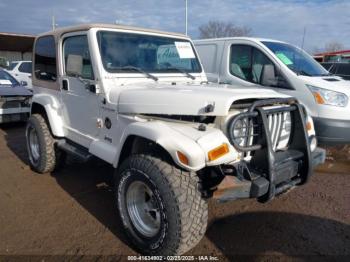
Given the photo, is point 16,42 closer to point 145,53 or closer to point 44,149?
point 44,149

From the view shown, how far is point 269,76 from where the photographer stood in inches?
218

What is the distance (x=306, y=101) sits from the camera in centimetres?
518

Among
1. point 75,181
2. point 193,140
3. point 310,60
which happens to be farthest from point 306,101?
point 75,181

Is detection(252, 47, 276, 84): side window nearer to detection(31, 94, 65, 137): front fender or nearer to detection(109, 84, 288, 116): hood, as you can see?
detection(109, 84, 288, 116): hood

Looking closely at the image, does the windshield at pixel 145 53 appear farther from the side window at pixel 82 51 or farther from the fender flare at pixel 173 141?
the fender flare at pixel 173 141

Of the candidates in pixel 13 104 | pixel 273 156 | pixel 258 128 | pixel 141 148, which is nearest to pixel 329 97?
pixel 258 128

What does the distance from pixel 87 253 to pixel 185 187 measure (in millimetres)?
1129

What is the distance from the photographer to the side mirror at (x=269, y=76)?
5478 mm

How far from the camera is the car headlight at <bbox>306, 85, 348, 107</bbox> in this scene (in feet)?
16.4

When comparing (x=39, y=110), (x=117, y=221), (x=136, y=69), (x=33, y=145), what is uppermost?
(x=136, y=69)

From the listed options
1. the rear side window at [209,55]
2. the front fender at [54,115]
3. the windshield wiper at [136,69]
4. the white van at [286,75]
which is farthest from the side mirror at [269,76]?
the front fender at [54,115]

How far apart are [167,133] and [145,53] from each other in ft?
5.05

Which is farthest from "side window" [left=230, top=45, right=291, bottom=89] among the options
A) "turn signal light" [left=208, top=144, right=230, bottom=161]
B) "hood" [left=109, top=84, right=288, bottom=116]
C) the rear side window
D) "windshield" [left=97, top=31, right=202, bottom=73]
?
"turn signal light" [left=208, top=144, right=230, bottom=161]

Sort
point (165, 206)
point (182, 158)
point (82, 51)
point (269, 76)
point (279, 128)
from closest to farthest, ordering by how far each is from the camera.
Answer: point (182, 158), point (165, 206), point (279, 128), point (82, 51), point (269, 76)
